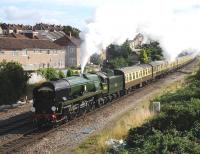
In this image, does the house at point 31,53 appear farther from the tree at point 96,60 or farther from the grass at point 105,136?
the grass at point 105,136

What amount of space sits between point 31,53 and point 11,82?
3341 cm

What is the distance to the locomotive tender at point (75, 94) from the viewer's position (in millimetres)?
24938

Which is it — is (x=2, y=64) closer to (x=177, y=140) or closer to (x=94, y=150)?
(x=94, y=150)

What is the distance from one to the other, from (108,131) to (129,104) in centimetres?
1231

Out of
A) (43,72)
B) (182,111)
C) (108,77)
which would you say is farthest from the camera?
(43,72)

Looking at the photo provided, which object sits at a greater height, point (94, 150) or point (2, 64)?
point (2, 64)

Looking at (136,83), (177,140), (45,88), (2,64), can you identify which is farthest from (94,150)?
(136,83)

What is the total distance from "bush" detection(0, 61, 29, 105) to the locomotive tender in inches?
278

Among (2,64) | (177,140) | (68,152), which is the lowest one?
(68,152)

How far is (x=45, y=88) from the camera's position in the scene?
82.3ft

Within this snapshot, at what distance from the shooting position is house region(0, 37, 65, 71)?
202 ft

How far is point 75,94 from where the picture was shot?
27.5 m

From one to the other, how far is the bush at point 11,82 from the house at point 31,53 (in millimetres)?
24499

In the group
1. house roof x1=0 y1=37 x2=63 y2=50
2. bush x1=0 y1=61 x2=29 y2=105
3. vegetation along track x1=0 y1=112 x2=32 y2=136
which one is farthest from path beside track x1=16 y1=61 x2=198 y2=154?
house roof x1=0 y1=37 x2=63 y2=50
